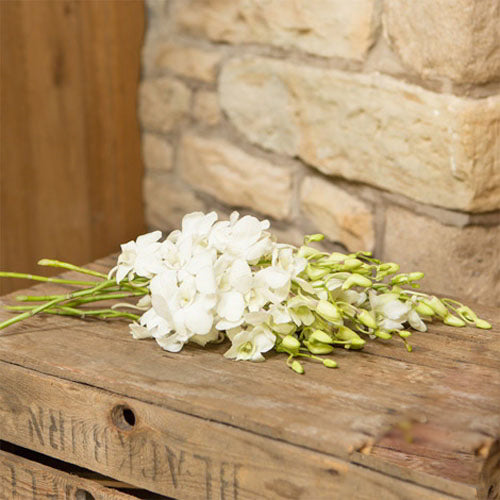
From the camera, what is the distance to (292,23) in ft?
6.24

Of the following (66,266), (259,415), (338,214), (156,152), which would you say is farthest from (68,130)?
(259,415)

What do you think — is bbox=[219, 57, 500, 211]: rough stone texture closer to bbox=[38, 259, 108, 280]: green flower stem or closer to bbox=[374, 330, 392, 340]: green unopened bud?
bbox=[374, 330, 392, 340]: green unopened bud

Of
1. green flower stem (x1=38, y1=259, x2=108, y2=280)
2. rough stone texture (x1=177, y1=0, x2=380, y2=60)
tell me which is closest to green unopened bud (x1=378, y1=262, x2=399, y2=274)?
green flower stem (x1=38, y1=259, x2=108, y2=280)

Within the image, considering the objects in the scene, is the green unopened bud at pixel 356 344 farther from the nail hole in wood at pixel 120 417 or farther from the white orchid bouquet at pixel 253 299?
the nail hole in wood at pixel 120 417

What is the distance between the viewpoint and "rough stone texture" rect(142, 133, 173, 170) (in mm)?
2410

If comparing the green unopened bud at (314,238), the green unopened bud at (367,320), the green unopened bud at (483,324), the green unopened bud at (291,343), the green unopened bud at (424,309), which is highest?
the green unopened bud at (314,238)

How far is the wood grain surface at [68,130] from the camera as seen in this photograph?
7.16 feet

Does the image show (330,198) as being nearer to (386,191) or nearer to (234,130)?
(386,191)

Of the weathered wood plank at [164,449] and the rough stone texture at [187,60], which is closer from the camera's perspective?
the weathered wood plank at [164,449]

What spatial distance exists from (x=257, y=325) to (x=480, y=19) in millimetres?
762

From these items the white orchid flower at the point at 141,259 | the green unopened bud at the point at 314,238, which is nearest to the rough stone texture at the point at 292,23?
the green unopened bud at the point at 314,238

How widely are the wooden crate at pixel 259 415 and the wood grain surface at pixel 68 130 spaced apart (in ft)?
3.45

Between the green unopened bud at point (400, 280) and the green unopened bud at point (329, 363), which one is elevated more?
the green unopened bud at point (400, 280)

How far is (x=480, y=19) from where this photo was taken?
4.92ft
